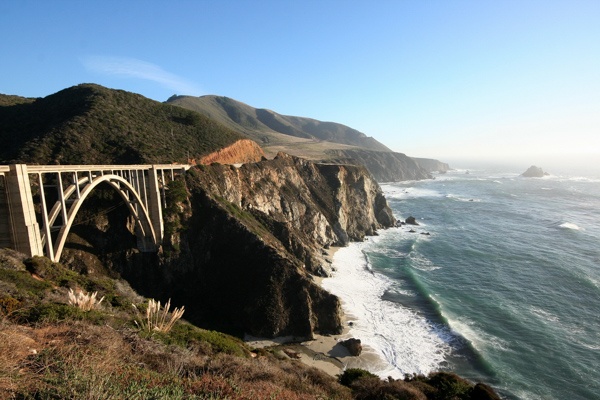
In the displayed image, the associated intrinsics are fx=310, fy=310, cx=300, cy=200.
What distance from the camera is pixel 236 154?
53375mm

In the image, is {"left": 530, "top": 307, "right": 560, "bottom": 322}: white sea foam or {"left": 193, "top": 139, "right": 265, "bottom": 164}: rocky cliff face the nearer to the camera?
{"left": 530, "top": 307, "right": 560, "bottom": 322}: white sea foam

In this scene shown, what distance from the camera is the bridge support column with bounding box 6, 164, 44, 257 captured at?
16.2 m

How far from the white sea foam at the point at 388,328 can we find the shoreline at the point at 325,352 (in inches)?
29.1

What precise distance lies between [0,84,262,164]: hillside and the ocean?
2893cm

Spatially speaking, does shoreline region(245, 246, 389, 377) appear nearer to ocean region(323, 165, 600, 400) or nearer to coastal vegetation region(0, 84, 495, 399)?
ocean region(323, 165, 600, 400)

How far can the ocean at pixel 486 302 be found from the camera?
2362 centimetres

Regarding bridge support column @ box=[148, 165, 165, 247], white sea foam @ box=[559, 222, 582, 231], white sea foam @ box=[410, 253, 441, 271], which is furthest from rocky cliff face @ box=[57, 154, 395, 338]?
white sea foam @ box=[559, 222, 582, 231]

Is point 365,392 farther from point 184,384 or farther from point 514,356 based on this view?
point 514,356

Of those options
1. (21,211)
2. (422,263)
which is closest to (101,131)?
(21,211)

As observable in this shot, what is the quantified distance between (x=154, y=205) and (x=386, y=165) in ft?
490

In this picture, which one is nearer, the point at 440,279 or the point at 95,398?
the point at 95,398

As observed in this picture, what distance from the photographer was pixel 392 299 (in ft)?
113

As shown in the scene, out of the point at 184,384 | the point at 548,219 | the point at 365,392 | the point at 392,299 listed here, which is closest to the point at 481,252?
the point at 392,299

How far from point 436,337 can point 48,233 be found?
99.0 feet
